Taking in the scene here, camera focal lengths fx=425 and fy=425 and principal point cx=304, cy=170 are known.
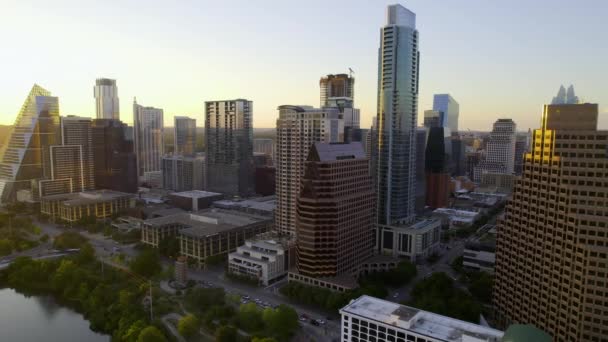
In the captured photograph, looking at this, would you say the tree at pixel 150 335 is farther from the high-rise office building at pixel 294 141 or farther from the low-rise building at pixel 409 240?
the low-rise building at pixel 409 240

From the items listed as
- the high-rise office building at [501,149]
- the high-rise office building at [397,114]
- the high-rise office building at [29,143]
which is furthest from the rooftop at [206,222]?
the high-rise office building at [501,149]

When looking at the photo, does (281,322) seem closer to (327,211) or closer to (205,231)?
(327,211)

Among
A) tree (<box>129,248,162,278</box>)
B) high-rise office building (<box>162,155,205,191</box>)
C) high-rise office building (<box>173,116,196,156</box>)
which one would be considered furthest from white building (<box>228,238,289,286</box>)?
high-rise office building (<box>173,116,196,156</box>)

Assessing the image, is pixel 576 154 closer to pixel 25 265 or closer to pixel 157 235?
pixel 157 235

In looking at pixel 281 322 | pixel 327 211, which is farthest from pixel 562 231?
pixel 281 322

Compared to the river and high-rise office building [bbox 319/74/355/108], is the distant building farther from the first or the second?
the river
